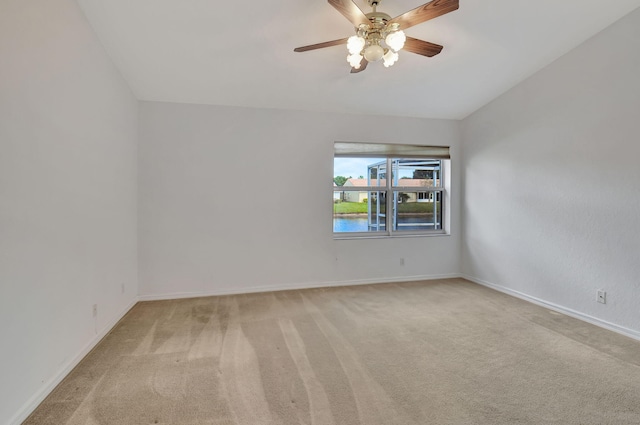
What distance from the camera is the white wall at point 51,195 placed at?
162 cm

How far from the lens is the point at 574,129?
3.20 metres

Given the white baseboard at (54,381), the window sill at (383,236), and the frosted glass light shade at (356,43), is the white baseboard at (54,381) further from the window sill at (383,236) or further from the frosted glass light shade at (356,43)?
the frosted glass light shade at (356,43)

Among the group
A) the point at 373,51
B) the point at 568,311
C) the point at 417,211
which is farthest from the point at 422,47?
the point at 568,311

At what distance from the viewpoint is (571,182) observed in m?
3.24

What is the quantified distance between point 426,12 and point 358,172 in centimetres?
270

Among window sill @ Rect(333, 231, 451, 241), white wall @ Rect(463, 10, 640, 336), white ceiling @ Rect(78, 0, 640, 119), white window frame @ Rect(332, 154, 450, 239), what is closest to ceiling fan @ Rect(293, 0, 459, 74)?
white ceiling @ Rect(78, 0, 640, 119)

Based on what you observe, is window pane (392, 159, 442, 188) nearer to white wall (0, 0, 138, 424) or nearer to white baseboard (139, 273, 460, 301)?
white baseboard (139, 273, 460, 301)

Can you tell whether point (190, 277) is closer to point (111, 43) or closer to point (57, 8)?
point (111, 43)

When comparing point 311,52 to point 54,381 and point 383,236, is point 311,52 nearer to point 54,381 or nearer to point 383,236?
point 383,236

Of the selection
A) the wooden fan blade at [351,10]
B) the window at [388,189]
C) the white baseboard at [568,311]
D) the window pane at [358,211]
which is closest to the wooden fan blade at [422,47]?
the wooden fan blade at [351,10]

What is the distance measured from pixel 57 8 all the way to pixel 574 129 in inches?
179

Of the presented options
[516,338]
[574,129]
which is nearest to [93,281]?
[516,338]

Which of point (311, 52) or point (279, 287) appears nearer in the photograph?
point (311, 52)

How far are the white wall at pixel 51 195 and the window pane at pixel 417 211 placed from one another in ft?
12.0
